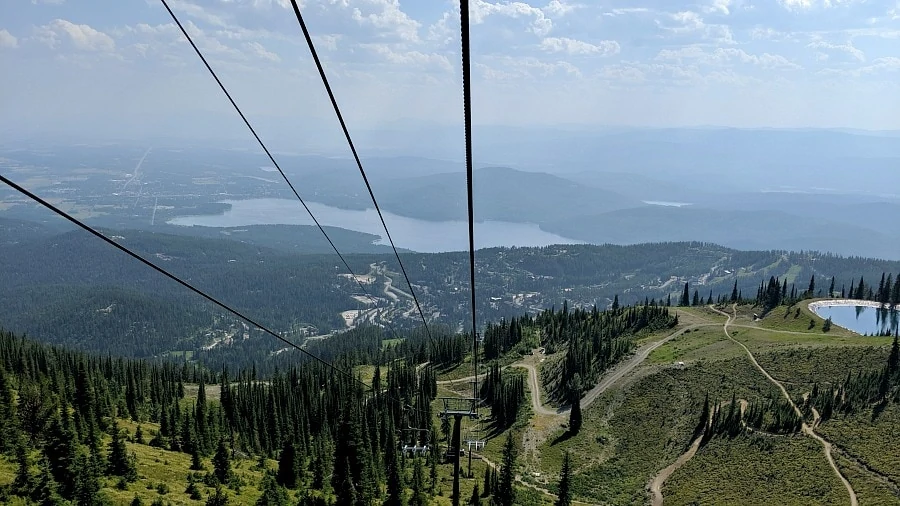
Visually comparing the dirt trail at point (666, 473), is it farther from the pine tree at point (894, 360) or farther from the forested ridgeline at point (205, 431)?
the forested ridgeline at point (205, 431)

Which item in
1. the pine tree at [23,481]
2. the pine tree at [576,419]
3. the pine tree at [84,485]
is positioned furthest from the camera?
the pine tree at [576,419]

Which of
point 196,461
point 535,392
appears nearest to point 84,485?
point 196,461

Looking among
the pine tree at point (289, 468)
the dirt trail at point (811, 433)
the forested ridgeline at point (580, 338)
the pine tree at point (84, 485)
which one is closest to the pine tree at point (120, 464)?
the pine tree at point (84, 485)

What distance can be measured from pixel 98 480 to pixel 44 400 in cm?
2053

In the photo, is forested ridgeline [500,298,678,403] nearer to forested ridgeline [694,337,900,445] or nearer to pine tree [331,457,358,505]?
forested ridgeline [694,337,900,445]

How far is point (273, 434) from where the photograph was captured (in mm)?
82125

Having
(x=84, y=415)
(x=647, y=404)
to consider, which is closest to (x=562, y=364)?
(x=647, y=404)

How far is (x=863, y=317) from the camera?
123500 mm

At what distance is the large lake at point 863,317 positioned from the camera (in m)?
115

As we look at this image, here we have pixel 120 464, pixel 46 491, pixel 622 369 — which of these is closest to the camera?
pixel 46 491

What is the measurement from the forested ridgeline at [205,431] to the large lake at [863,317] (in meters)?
84.6

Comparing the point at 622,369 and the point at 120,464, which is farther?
the point at 622,369

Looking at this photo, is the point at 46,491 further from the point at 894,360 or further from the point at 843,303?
the point at 843,303

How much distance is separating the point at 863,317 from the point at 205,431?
13232cm
